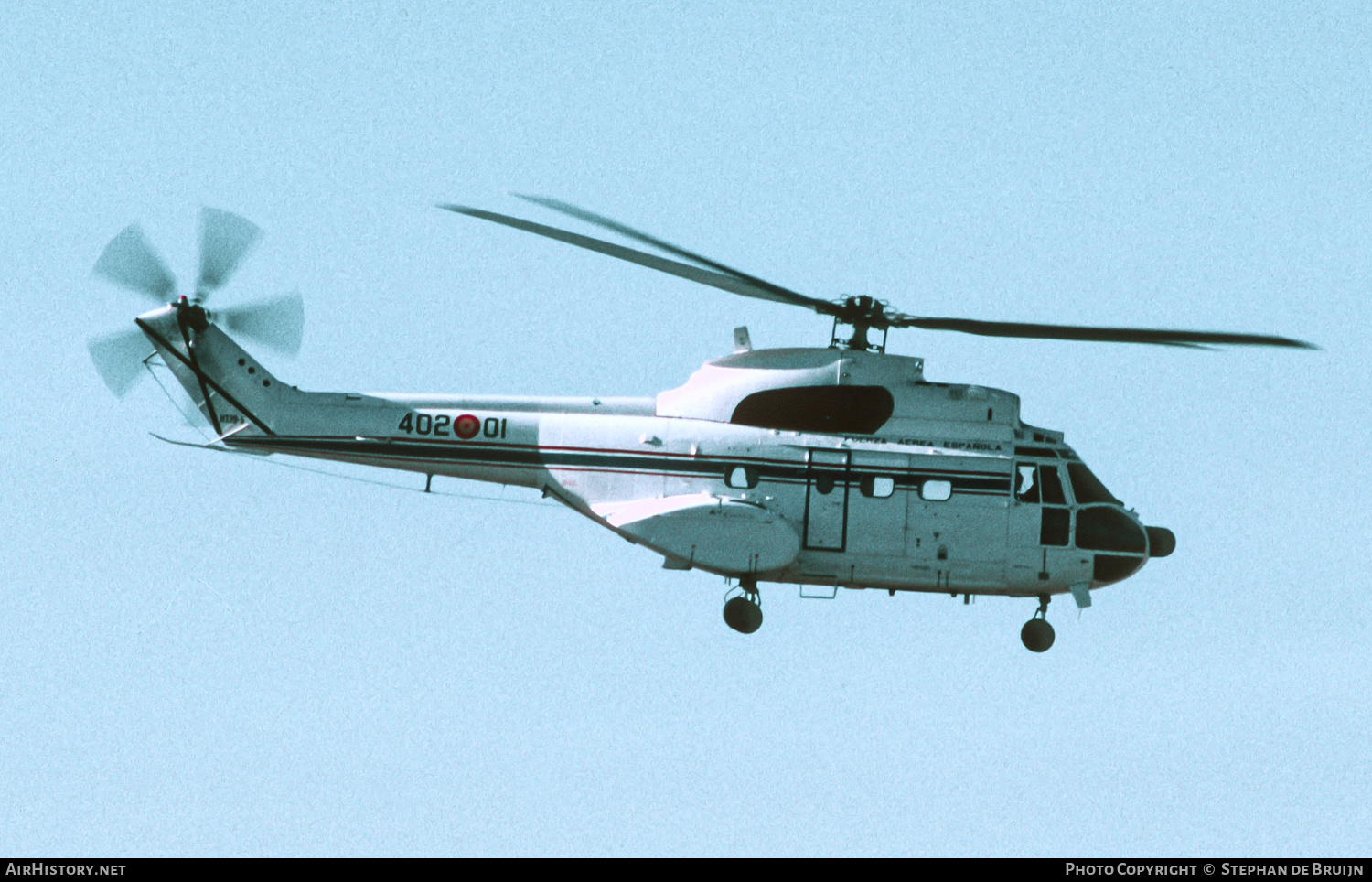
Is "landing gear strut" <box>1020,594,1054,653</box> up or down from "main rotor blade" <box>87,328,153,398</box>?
down

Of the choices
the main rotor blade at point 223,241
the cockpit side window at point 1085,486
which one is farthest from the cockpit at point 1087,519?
the main rotor blade at point 223,241

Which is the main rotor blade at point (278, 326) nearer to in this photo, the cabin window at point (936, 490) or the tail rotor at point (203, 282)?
the tail rotor at point (203, 282)

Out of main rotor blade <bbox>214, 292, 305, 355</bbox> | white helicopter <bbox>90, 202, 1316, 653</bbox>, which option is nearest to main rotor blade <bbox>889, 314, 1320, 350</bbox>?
white helicopter <bbox>90, 202, 1316, 653</bbox>

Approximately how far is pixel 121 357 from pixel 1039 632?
15.5m

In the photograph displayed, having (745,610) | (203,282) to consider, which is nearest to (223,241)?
Result: (203,282)

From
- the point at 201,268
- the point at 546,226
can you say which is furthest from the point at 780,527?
the point at 201,268

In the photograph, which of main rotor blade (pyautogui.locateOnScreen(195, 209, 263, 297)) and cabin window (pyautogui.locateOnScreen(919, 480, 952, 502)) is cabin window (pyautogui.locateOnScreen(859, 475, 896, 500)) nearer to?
cabin window (pyautogui.locateOnScreen(919, 480, 952, 502))

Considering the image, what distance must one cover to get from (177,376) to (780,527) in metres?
10.2

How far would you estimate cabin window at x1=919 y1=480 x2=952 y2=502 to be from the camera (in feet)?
111

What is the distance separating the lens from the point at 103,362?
3528 cm

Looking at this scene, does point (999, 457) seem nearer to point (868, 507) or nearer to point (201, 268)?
point (868, 507)

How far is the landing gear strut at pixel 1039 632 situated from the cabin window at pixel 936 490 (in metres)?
2.48

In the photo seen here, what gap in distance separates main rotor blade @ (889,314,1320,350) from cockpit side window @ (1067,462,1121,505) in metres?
2.71

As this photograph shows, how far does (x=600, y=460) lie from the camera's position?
112 ft
